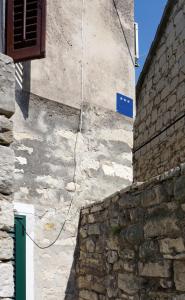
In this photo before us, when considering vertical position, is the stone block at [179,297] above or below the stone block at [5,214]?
below

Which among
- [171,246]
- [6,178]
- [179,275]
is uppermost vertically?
[6,178]

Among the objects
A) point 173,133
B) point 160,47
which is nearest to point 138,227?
point 173,133

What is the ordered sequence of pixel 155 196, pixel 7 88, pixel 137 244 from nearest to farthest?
pixel 7 88
pixel 155 196
pixel 137 244

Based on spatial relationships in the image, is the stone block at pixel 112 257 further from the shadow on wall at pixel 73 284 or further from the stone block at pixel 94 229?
the shadow on wall at pixel 73 284

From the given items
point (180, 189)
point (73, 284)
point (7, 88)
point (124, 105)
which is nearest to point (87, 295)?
point (73, 284)

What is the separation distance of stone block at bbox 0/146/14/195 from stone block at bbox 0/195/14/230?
→ 0.06 m

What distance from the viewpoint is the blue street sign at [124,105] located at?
6.76 m

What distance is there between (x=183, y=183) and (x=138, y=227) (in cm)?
89

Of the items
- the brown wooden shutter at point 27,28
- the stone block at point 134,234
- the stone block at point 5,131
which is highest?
the brown wooden shutter at point 27,28

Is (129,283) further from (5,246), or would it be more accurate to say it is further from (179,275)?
(5,246)

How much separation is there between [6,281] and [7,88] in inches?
42.4

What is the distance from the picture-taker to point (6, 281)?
2488 mm

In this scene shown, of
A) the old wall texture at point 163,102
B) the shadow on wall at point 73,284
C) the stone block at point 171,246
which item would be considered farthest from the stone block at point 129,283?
the old wall texture at point 163,102

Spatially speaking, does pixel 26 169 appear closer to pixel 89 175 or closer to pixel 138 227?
pixel 89 175
